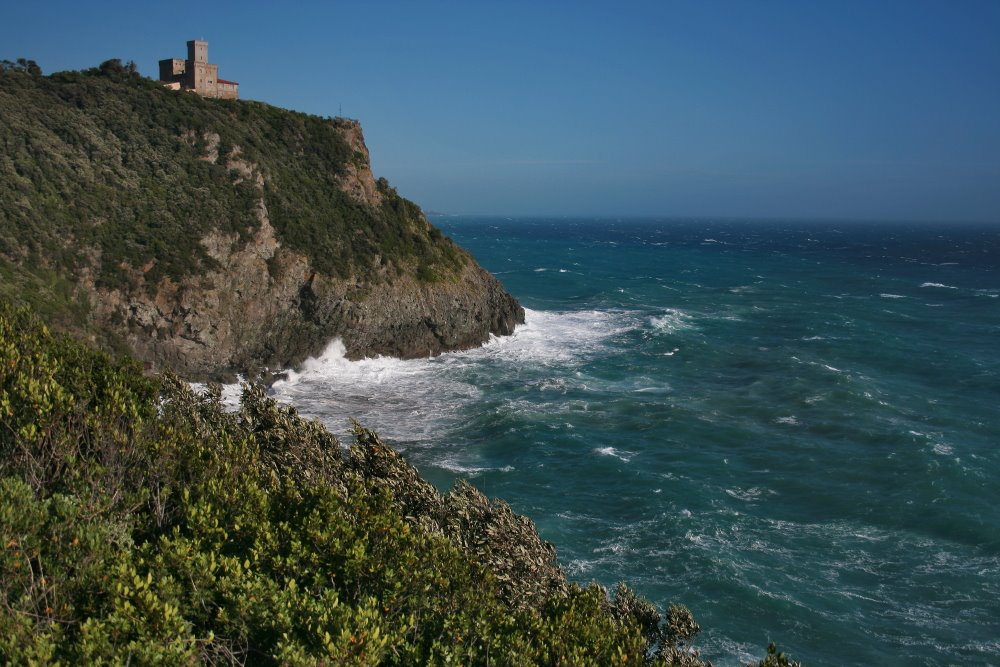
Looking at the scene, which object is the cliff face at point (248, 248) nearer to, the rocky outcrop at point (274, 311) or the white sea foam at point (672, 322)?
the rocky outcrop at point (274, 311)

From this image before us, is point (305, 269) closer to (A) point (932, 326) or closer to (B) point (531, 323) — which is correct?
(B) point (531, 323)

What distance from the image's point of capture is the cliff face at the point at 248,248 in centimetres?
4988

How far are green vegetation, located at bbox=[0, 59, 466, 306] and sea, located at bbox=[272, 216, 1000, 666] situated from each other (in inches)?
430

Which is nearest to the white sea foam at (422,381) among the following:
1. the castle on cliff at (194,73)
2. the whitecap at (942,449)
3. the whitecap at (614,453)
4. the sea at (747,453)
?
the sea at (747,453)

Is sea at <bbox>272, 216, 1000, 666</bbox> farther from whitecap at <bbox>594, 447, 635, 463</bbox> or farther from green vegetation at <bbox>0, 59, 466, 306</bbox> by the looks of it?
green vegetation at <bbox>0, 59, 466, 306</bbox>

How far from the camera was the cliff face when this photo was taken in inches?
1964

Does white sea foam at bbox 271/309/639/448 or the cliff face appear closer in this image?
white sea foam at bbox 271/309/639/448

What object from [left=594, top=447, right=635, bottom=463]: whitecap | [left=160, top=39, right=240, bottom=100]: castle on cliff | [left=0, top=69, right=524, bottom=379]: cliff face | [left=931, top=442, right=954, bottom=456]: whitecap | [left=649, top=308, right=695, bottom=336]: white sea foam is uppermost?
[left=160, top=39, right=240, bottom=100]: castle on cliff

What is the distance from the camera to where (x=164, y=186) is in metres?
57.5

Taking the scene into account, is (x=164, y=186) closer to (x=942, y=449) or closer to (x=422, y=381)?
(x=422, y=381)

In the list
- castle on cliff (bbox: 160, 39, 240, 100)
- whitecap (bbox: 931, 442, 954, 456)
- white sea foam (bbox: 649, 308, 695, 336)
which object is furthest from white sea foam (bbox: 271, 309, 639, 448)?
castle on cliff (bbox: 160, 39, 240, 100)

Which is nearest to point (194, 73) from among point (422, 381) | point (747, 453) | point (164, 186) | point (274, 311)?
point (164, 186)

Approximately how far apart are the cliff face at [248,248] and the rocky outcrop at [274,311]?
9 cm

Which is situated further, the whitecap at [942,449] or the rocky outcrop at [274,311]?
the rocky outcrop at [274,311]
